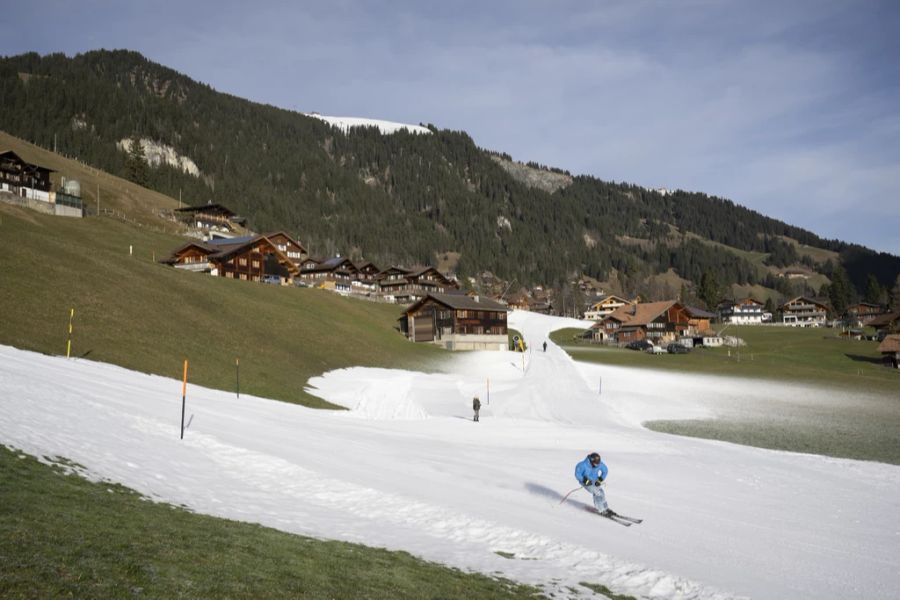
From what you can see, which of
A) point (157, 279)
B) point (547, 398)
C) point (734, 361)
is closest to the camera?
point (547, 398)

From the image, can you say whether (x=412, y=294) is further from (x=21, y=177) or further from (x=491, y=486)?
(x=491, y=486)

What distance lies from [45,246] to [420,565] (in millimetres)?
55507

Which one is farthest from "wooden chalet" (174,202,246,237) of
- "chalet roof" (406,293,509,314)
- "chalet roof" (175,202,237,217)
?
"chalet roof" (406,293,509,314)

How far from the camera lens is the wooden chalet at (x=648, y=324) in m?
124

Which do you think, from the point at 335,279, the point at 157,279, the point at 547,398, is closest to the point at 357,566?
the point at 547,398

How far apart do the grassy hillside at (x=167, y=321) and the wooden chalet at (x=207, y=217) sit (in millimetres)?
55986

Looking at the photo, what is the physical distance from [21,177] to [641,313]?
393 ft

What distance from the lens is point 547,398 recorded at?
53312mm

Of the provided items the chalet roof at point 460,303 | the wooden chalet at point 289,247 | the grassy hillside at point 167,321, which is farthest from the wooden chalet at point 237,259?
the wooden chalet at point 289,247

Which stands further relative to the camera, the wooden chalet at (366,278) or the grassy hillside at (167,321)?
the wooden chalet at (366,278)

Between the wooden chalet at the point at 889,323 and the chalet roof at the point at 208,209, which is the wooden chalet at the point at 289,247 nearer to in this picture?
the chalet roof at the point at 208,209

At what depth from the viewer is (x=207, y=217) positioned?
483ft

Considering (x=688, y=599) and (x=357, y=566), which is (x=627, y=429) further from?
(x=357, y=566)

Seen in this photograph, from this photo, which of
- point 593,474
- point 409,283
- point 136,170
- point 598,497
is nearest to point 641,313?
point 409,283
